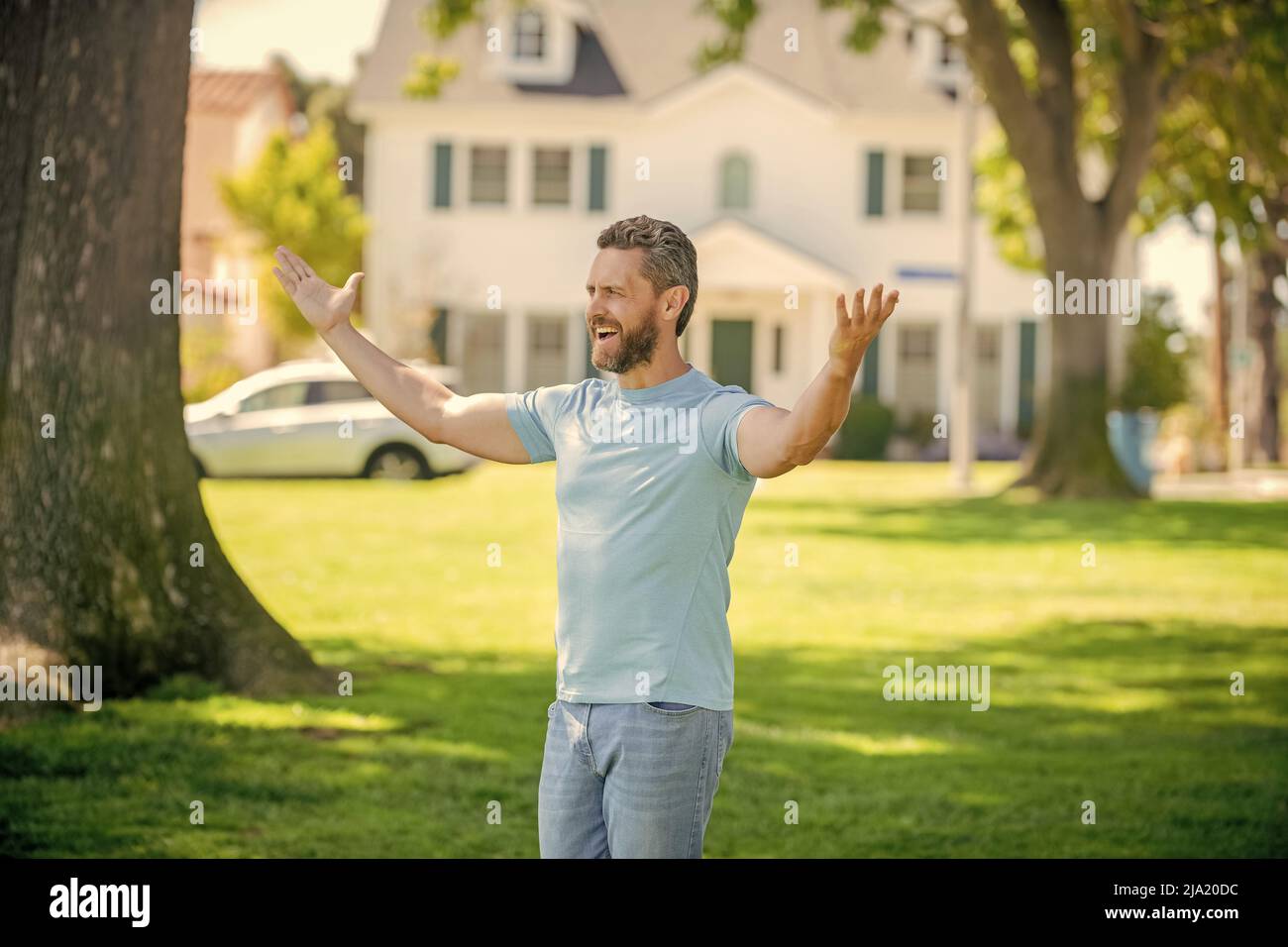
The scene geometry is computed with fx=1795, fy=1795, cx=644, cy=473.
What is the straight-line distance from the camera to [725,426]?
12.4 feet

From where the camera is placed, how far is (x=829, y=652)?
37.4 ft

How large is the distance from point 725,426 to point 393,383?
3.11ft

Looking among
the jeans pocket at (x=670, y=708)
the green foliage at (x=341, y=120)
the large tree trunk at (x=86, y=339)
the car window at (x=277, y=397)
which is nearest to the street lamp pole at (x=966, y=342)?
the car window at (x=277, y=397)

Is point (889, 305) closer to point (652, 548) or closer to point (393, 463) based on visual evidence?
point (652, 548)

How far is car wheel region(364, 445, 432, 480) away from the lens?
24.6 metres

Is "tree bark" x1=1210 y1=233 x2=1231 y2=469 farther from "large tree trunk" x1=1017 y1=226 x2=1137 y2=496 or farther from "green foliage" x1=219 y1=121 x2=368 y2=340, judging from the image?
"green foliage" x1=219 y1=121 x2=368 y2=340

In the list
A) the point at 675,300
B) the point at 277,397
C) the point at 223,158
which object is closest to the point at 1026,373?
the point at 277,397

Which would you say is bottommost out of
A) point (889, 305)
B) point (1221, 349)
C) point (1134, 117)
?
point (889, 305)

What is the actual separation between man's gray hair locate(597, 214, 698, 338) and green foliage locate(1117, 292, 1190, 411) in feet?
75.0

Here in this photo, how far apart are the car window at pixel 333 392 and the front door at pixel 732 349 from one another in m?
12.1

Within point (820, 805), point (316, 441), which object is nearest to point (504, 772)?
point (820, 805)

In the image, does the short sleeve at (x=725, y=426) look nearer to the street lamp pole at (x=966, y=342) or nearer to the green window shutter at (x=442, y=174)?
the street lamp pole at (x=966, y=342)

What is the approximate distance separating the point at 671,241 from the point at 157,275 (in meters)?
5.34

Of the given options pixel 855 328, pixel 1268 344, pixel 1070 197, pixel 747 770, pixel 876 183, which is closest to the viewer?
pixel 855 328
